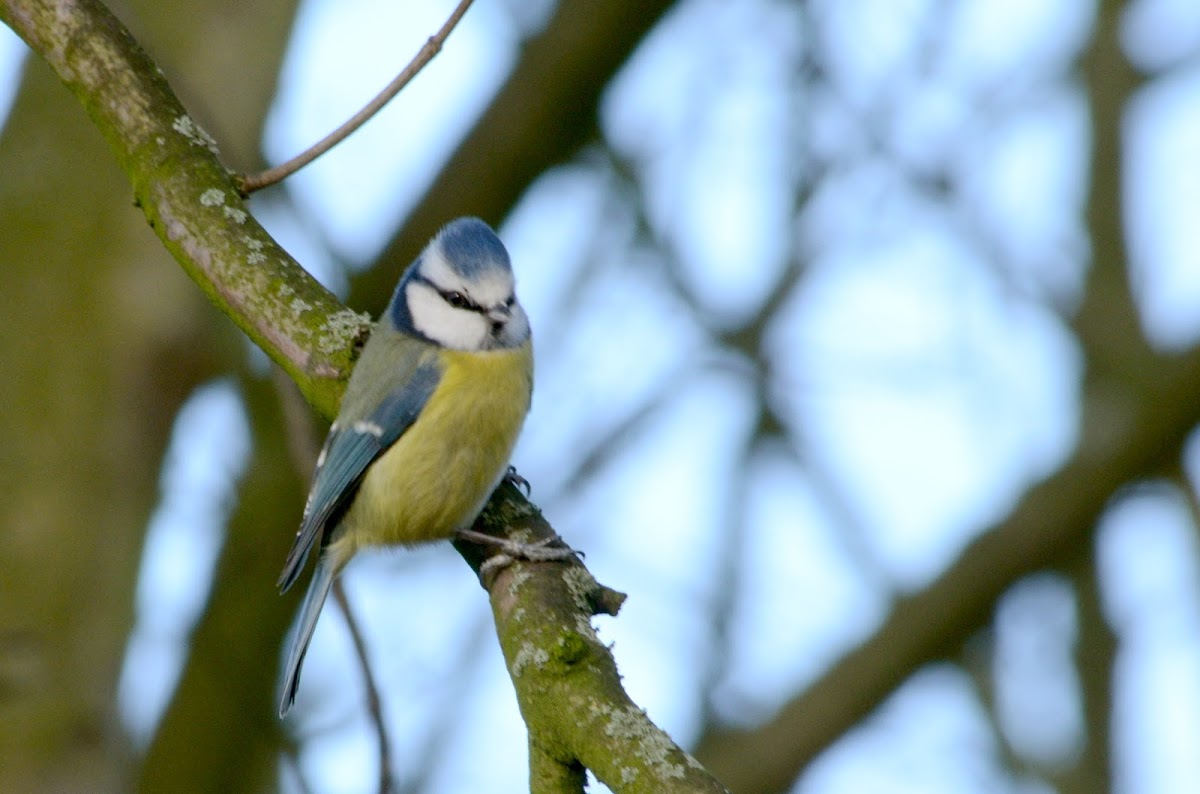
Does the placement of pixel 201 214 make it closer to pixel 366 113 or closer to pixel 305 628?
pixel 366 113

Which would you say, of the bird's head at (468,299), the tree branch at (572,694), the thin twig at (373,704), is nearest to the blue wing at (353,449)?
the bird's head at (468,299)

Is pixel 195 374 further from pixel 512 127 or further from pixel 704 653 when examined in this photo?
pixel 704 653

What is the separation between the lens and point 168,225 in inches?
88.1

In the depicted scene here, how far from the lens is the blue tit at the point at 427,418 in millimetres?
2299

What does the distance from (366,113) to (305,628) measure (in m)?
0.94

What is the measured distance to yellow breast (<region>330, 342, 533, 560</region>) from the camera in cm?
232

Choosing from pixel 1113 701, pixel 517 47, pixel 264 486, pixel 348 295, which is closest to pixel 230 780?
pixel 264 486

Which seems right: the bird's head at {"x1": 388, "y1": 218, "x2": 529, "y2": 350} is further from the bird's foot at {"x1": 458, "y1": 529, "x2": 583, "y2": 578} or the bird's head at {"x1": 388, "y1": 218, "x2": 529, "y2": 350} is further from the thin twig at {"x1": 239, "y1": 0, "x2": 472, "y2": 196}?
the bird's foot at {"x1": 458, "y1": 529, "x2": 583, "y2": 578}

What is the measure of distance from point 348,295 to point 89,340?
687 mm

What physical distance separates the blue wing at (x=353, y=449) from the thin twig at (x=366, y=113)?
426 millimetres

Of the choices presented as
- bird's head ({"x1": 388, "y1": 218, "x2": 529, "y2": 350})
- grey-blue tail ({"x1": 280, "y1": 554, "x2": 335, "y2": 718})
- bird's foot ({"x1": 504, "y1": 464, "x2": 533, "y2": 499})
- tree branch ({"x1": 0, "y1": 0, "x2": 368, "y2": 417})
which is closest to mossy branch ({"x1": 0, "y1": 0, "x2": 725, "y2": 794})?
tree branch ({"x1": 0, "y1": 0, "x2": 368, "y2": 417})

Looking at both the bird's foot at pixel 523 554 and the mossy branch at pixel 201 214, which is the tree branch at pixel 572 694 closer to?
the bird's foot at pixel 523 554

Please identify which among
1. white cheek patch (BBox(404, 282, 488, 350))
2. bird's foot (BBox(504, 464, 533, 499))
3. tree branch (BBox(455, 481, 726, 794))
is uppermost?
white cheek patch (BBox(404, 282, 488, 350))

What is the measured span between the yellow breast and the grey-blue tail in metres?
0.06
